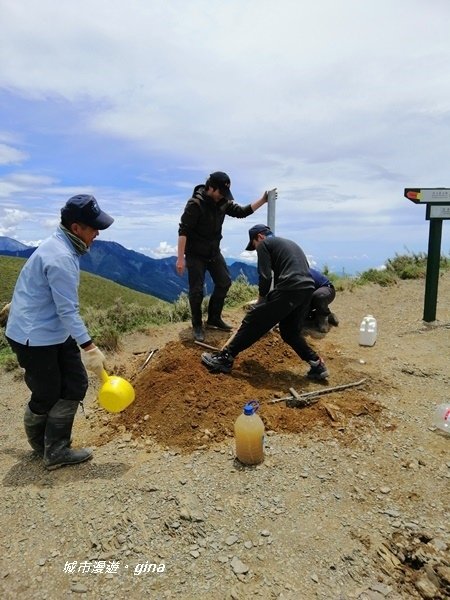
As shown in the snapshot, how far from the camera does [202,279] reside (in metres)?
6.07

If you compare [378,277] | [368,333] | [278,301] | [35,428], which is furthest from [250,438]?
[378,277]

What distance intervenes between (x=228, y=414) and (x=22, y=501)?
1.73m

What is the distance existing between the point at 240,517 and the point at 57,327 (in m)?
1.84

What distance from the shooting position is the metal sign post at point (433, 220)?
6.93 metres

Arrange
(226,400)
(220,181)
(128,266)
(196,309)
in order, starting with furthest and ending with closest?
(128,266)
(196,309)
(220,181)
(226,400)

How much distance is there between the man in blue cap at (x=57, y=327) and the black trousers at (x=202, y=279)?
2498 mm

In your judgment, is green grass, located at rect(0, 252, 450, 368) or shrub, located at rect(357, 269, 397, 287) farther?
shrub, located at rect(357, 269, 397, 287)

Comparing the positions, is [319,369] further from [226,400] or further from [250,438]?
[250,438]

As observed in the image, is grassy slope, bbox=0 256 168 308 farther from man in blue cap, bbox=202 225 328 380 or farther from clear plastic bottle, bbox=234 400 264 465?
clear plastic bottle, bbox=234 400 264 465

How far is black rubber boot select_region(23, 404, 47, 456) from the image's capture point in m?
3.77

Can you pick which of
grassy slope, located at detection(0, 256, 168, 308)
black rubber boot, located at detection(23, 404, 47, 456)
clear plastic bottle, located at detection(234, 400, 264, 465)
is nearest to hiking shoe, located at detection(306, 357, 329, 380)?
clear plastic bottle, located at detection(234, 400, 264, 465)

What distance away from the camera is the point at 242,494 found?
10.6 feet

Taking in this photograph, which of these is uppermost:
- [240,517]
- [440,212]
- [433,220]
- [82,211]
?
[440,212]

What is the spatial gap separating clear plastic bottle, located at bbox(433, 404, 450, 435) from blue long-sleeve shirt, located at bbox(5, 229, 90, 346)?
303 centimetres
